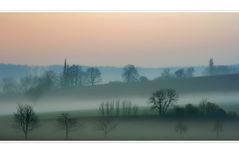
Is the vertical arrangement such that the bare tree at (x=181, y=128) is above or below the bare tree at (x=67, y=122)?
below

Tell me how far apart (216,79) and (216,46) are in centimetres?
19

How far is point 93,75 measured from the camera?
3.05 metres

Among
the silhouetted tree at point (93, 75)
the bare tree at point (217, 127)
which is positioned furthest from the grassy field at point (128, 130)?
the silhouetted tree at point (93, 75)

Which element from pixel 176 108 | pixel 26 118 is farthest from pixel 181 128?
pixel 26 118

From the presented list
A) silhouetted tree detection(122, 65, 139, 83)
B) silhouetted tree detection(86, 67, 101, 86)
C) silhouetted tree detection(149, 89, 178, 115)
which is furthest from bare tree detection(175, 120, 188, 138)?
silhouetted tree detection(86, 67, 101, 86)

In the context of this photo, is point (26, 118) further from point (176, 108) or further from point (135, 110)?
point (176, 108)

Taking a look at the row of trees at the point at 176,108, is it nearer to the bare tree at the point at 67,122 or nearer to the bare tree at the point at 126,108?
the bare tree at the point at 126,108

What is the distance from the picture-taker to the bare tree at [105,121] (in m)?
3.03

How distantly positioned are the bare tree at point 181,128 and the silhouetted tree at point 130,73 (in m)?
0.36

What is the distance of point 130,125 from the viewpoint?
9.96 feet

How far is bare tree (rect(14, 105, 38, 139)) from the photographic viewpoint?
3033 mm

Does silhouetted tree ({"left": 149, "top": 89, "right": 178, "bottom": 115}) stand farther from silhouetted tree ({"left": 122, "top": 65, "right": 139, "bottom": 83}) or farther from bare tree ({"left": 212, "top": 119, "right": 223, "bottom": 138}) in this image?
bare tree ({"left": 212, "top": 119, "right": 223, "bottom": 138})

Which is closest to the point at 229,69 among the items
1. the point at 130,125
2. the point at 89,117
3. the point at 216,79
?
the point at 216,79

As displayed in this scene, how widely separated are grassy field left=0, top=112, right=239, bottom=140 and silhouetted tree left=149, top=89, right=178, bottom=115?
68mm
